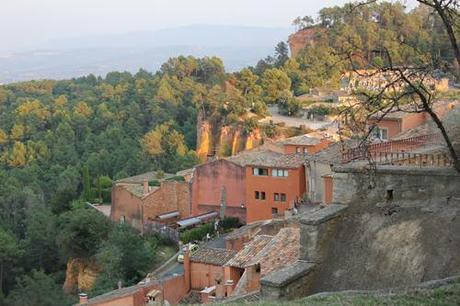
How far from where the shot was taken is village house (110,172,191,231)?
39625 mm

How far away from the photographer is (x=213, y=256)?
949 inches

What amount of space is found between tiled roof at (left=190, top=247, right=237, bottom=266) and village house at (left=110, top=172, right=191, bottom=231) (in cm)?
1462

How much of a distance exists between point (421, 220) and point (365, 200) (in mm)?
1081

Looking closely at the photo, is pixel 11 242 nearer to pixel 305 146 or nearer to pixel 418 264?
pixel 305 146

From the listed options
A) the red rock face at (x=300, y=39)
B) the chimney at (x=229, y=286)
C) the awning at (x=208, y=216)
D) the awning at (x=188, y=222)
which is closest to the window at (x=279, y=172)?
the awning at (x=208, y=216)

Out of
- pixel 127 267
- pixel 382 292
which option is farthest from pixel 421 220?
pixel 127 267

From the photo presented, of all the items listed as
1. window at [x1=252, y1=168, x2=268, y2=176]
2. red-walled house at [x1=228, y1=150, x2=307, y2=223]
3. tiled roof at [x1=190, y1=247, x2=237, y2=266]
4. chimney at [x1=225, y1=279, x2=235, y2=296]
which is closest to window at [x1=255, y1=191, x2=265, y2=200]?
red-walled house at [x1=228, y1=150, x2=307, y2=223]

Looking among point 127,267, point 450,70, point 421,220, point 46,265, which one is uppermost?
point 450,70

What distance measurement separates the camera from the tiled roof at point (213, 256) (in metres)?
23.5

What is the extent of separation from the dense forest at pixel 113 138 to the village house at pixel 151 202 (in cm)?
281

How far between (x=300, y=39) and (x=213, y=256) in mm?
59478

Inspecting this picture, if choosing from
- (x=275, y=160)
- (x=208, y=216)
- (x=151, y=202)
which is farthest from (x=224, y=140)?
(x=275, y=160)

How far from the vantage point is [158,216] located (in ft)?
129

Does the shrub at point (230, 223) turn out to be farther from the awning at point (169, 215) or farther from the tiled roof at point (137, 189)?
the tiled roof at point (137, 189)
